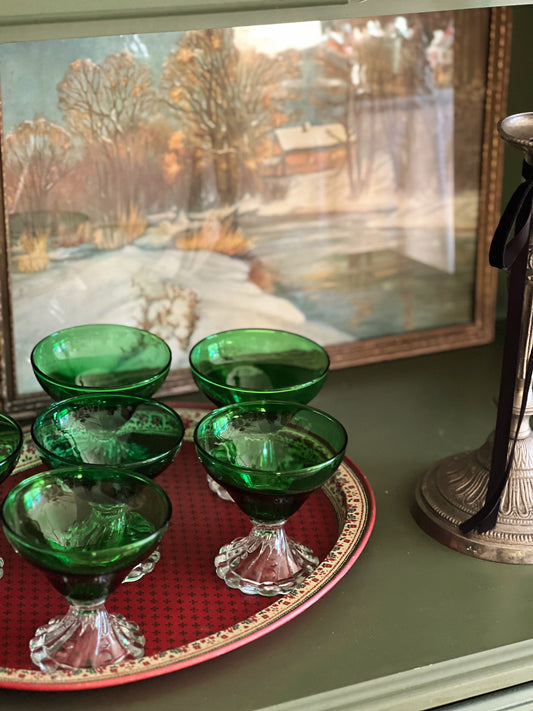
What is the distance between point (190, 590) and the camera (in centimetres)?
81

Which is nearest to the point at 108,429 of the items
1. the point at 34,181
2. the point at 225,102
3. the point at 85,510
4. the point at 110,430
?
the point at 110,430

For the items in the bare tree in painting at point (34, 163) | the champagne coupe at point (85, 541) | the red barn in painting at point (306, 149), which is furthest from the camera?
the red barn in painting at point (306, 149)

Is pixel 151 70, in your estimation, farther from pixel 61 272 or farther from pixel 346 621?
pixel 346 621

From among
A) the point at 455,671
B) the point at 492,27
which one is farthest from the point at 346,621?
the point at 492,27

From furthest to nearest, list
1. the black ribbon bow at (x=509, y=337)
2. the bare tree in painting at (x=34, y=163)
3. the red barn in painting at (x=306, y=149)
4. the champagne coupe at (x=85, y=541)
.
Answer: the red barn in painting at (x=306, y=149)
the bare tree in painting at (x=34, y=163)
the black ribbon bow at (x=509, y=337)
the champagne coupe at (x=85, y=541)

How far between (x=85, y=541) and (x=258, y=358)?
30 cm

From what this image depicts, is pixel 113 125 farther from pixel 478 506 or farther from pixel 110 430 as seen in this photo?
pixel 478 506

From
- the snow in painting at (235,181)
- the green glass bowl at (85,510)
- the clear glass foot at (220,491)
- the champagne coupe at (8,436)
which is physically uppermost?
the snow in painting at (235,181)

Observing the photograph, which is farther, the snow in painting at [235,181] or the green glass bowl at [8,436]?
the snow in painting at [235,181]

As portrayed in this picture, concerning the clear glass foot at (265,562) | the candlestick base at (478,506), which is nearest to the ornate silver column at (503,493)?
the candlestick base at (478,506)

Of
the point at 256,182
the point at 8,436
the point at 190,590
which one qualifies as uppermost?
the point at 256,182

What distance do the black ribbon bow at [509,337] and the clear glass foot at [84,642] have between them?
31 centimetres

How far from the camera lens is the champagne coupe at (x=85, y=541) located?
0.68 m

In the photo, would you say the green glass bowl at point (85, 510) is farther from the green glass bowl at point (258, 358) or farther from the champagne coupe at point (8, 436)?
the green glass bowl at point (258, 358)
